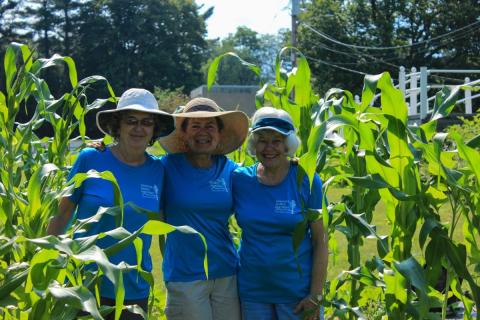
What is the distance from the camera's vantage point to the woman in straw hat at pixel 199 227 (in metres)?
3.28

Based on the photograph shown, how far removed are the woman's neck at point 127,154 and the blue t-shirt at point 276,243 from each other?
582 millimetres

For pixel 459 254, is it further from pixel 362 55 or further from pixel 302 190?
pixel 362 55

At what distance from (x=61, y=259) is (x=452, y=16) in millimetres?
39500

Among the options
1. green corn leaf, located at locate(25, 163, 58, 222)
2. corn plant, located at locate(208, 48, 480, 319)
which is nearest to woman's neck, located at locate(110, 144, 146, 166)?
green corn leaf, located at locate(25, 163, 58, 222)

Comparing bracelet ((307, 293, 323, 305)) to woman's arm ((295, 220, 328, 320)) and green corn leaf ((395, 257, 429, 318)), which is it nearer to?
woman's arm ((295, 220, 328, 320))

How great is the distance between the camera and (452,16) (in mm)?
38188

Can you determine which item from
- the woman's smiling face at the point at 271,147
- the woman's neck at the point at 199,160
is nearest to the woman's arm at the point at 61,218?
the woman's neck at the point at 199,160

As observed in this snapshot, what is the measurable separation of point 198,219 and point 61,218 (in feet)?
2.26

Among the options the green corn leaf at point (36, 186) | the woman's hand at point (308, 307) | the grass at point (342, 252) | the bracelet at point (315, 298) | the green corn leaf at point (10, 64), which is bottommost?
the grass at point (342, 252)

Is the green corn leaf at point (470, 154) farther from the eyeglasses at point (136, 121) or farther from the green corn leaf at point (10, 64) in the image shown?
the green corn leaf at point (10, 64)

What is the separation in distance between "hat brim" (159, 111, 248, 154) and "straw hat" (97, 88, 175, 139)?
61mm

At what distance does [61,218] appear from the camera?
2973 mm

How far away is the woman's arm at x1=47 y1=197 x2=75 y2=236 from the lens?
9.69 feet

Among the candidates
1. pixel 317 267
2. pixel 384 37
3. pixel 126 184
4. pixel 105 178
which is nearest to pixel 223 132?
pixel 126 184
